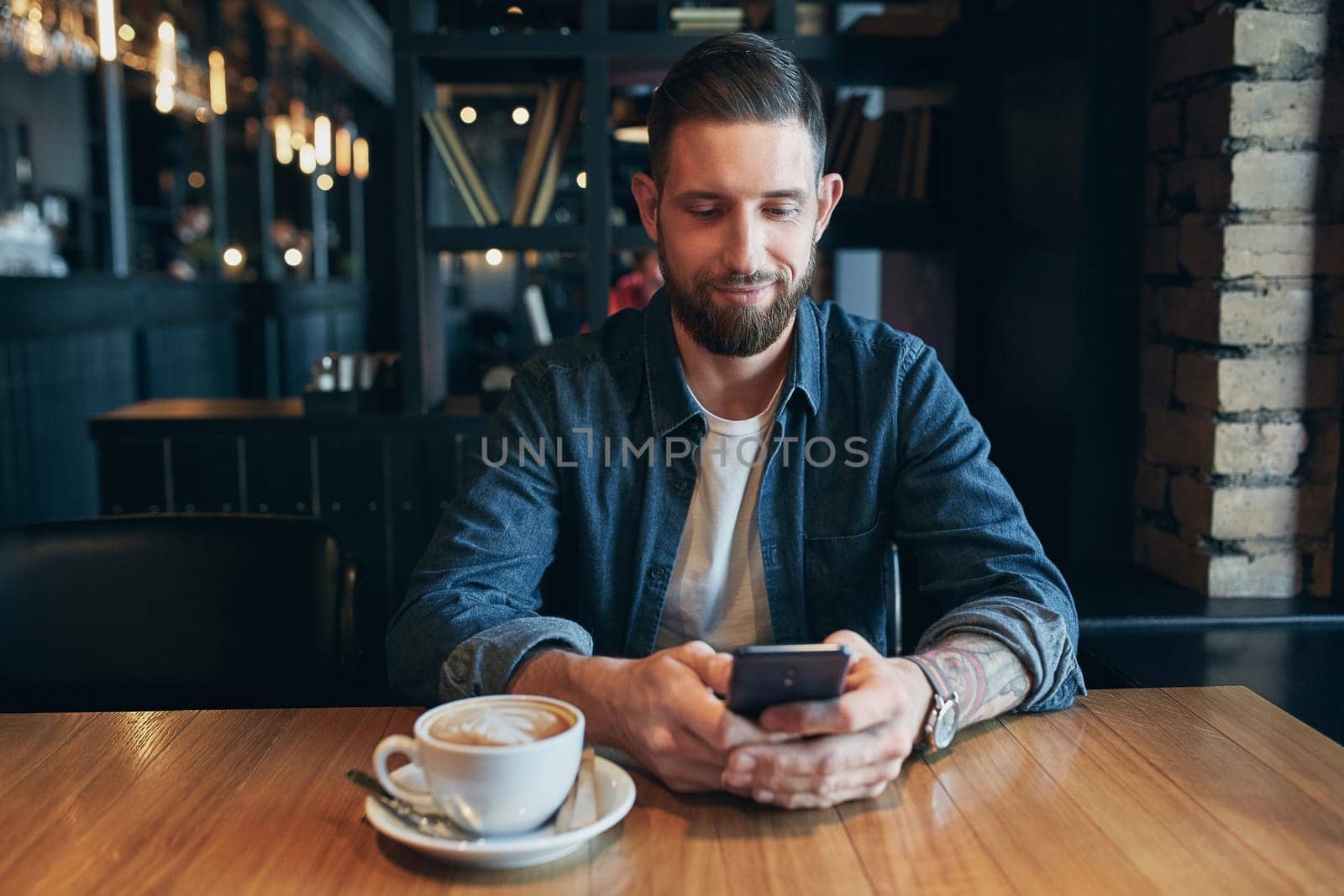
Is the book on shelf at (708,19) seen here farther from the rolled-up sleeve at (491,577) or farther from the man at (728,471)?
the rolled-up sleeve at (491,577)

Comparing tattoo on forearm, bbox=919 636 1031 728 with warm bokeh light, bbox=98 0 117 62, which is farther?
warm bokeh light, bbox=98 0 117 62

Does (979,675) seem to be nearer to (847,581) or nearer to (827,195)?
(847,581)

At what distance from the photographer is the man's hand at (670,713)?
3.02 feet

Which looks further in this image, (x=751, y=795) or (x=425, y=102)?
(x=425, y=102)

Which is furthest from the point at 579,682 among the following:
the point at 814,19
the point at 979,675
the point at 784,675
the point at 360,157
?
the point at 360,157

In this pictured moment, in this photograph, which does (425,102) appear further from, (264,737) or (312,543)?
(264,737)

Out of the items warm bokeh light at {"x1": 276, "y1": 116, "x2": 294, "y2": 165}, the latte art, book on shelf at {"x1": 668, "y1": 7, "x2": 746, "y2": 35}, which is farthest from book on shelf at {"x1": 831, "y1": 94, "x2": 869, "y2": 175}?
warm bokeh light at {"x1": 276, "y1": 116, "x2": 294, "y2": 165}

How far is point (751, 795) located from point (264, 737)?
445 mm

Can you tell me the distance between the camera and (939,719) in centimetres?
102

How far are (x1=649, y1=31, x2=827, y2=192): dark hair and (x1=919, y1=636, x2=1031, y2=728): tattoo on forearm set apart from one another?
0.60m

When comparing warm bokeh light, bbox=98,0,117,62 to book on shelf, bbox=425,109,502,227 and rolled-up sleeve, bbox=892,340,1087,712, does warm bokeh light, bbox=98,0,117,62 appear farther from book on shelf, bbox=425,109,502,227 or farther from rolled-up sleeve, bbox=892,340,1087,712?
rolled-up sleeve, bbox=892,340,1087,712

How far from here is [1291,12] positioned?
192 centimetres

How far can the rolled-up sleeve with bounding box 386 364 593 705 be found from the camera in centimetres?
115

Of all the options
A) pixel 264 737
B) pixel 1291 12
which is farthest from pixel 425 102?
pixel 264 737
